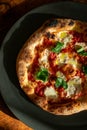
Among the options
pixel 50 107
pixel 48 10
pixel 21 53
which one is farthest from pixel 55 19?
pixel 50 107

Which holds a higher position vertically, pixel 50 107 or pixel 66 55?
pixel 66 55

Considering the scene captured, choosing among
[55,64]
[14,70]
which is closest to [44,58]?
[55,64]

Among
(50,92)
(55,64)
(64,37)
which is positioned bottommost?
(50,92)

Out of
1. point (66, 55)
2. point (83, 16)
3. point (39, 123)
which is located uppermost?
point (83, 16)

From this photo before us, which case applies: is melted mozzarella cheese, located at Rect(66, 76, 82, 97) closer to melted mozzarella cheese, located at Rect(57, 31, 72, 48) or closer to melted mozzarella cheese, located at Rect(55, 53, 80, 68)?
melted mozzarella cheese, located at Rect(55, 53, 80, 68)

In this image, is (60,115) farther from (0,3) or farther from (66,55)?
(0,3)

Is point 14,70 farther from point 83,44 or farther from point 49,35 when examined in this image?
point 83,44

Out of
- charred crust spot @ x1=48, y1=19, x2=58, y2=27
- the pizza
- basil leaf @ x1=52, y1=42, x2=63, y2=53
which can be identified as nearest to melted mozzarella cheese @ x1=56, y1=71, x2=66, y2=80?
the pizza
